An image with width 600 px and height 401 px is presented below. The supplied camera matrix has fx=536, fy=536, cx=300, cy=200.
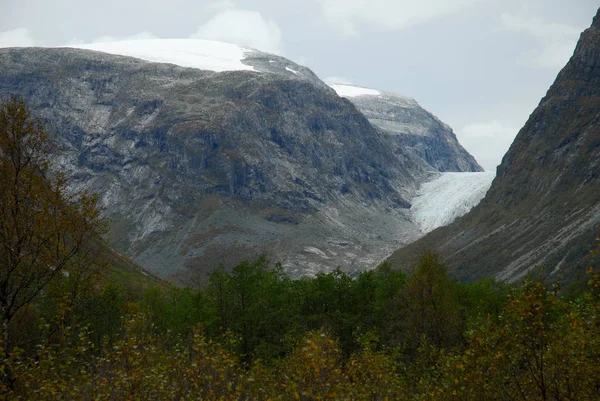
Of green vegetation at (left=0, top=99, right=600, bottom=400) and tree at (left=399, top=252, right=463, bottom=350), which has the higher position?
green vegetation at (left=0, top=99, right=600, bottom=400)

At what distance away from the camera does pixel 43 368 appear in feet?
44.1

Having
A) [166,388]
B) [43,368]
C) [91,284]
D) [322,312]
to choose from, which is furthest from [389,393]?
[322,312]

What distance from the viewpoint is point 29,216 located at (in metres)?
17.8

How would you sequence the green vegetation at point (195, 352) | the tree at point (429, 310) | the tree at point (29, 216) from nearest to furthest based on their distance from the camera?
1. the green vegetation at point (195, 352)
2. the tree at point (29, 216)
3. the tree at point (429, 310)

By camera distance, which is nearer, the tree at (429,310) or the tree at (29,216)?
the tree at (29,216)

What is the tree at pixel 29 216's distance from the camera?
57.4ft

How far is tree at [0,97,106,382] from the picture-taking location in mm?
17484

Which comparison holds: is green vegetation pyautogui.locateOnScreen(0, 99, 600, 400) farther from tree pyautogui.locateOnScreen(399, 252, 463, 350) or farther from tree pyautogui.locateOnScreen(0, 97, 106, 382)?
tree pyautogui.locateOnScreen(399, 252, 463, 350)

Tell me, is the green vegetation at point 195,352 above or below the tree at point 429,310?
above

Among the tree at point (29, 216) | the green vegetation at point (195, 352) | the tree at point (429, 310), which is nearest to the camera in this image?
the green vegetation at point (195, 352)

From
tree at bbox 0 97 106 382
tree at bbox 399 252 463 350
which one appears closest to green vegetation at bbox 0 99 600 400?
tree at bbox 0 97 106 382

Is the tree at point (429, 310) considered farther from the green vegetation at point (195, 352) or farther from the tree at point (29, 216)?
the tree at point (29, 216)

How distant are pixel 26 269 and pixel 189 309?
3663 cm

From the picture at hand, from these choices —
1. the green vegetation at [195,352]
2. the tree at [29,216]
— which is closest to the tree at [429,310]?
the green vegetation at [195,352]
